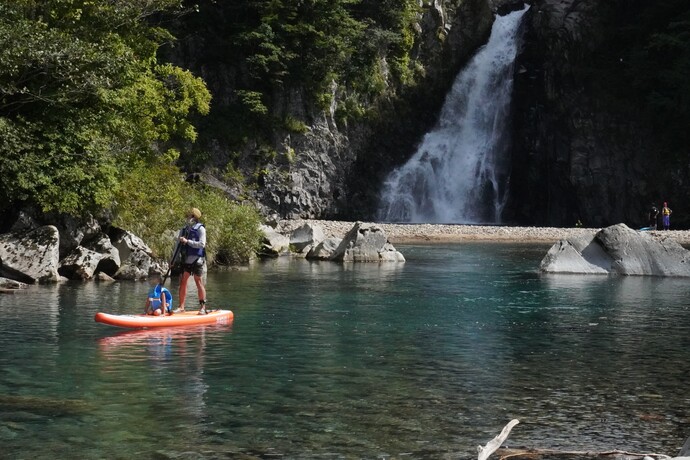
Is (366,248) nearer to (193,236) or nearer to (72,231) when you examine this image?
(72,231)

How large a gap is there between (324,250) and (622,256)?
508 inches

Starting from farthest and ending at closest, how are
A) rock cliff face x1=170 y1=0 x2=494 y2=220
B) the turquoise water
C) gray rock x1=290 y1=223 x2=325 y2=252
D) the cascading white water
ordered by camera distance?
the cascading white water → rock cliff face x1=170 y1=0 x2=494 y2=220 → gray rock x1=290 y1=223 x2=325 y2=252 → the turquoise water

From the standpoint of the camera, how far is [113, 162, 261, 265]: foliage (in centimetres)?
3334

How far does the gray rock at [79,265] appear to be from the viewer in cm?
2983

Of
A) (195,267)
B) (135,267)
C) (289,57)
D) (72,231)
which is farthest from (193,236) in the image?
(289,57)

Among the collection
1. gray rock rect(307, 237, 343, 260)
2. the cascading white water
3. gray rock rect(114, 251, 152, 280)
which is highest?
the cascading white water

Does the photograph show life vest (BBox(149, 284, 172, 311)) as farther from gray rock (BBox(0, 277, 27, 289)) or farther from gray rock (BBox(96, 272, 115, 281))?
gray rock (BBox(96, 272, 115, 281))

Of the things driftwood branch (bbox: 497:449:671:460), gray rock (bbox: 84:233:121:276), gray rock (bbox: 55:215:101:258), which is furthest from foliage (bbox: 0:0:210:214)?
driftwood branch (bbox: 497:449:671:460)

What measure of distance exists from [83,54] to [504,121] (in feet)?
154

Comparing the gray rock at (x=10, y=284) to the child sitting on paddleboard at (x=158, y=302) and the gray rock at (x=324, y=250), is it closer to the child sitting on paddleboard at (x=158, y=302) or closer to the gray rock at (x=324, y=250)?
the child sitting on paddleboard at (x=158, y=302)

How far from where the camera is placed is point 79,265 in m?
29.8

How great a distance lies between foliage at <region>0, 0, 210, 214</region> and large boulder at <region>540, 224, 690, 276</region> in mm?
16055

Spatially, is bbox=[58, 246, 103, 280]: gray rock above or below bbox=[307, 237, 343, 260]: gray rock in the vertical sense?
below

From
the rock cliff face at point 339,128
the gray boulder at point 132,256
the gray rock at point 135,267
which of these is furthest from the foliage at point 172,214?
the rock cliff face at point 339,128
